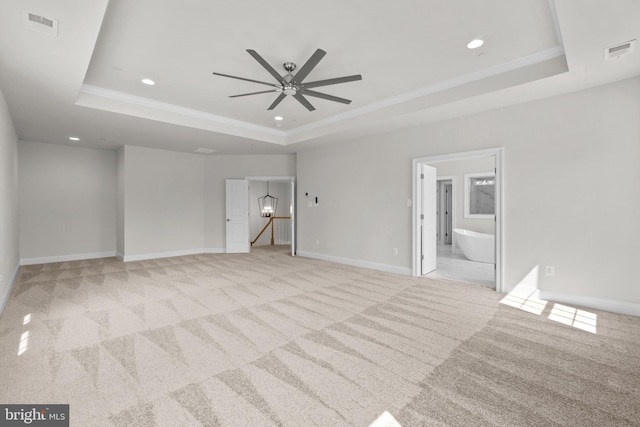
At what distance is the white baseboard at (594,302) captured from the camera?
11.1ft

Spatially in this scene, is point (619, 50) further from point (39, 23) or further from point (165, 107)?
point (165, 107)

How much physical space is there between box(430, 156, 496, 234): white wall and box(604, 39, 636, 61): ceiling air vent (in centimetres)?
524

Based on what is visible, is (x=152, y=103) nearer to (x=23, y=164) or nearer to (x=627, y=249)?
(x=23, y=164)

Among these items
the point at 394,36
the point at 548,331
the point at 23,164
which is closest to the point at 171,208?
the point at 23,164

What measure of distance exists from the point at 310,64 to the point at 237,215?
6.03m

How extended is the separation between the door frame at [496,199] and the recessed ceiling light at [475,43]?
67.4 inches

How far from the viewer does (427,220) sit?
552 centimetres

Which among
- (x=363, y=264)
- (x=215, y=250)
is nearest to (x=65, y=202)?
(x=215, y=250)

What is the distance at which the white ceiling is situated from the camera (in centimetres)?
246

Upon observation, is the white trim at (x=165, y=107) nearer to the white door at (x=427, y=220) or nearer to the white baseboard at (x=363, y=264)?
the white baseboard at (x=363, y=264)

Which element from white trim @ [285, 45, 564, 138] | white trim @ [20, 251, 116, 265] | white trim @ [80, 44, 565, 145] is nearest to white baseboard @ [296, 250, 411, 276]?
white trim @ [80, 44, 565, 145]

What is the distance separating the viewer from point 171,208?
7.59 m

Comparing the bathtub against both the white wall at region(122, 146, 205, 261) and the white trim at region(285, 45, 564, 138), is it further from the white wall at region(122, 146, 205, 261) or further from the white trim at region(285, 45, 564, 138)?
the white wall at region(122, 146, 205, 261)

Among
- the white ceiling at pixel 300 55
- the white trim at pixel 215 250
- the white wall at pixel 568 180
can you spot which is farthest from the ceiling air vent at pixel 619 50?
the white trim at pixel 215 250
